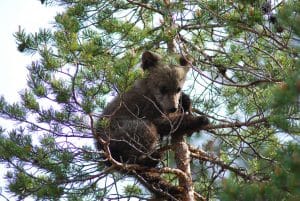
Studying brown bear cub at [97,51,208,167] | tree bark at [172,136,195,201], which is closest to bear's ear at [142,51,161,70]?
brown bear cub at [97,51,208,167]

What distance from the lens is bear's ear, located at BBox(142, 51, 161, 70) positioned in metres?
9.76

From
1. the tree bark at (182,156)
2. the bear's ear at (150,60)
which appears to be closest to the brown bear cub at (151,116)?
the bear's ear at (150,60)

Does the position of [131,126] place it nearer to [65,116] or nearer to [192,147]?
[192,147]

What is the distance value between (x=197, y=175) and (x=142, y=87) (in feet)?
5.40

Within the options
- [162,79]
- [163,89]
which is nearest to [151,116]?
[163,89]

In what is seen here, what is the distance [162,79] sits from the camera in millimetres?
10141

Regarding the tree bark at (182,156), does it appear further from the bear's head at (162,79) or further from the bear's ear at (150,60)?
the bear's ear at (150,60)

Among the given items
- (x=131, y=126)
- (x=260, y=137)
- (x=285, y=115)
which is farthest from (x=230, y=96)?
(x=285, y=115)

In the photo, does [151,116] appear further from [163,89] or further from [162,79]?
[162,79]

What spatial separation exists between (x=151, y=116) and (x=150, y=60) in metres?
0.93

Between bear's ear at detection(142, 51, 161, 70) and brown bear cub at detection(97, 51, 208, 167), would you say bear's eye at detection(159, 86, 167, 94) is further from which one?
bear's ear at detection(142, 51, 161, 70)

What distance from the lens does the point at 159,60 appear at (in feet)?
32.6

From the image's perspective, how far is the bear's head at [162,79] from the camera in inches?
383

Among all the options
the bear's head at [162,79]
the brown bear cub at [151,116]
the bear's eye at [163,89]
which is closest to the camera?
the brown bear cub at [151,116]
